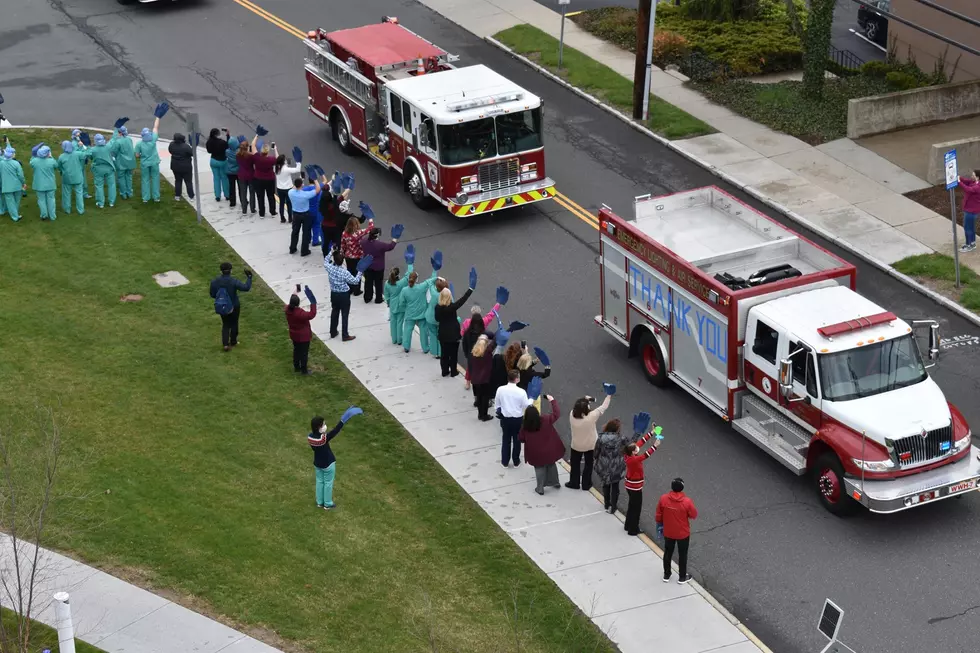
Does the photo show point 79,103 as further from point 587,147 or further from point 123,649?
point 123,649

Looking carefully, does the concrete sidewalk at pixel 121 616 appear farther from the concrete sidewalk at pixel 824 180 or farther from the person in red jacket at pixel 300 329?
the concrete sidewalk at pixel 824 180

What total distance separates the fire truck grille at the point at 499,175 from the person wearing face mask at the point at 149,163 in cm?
634

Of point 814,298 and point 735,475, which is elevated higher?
point 814,298

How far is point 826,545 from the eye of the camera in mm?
17625

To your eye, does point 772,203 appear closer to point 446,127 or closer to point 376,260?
point 446,127

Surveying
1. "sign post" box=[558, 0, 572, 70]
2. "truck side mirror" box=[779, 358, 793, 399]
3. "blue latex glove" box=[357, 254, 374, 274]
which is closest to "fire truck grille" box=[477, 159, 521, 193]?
"blue latex glove" box=[357, 254, 374, 274]

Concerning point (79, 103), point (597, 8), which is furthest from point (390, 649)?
point (597, 8)

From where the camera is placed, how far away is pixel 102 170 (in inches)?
1083

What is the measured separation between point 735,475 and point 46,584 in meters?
9.04

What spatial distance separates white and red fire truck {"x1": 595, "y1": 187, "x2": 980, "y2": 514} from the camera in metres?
17.6

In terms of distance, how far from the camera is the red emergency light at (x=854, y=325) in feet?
59.6

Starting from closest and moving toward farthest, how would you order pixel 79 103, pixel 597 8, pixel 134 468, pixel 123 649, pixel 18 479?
pixel 123 649, pixel 18 479, pixel 134 468, pixel 79 103, pixel 597 8

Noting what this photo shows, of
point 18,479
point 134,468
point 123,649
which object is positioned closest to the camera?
point 123,649

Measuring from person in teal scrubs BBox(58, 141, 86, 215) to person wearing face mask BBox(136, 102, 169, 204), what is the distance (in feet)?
3.72
